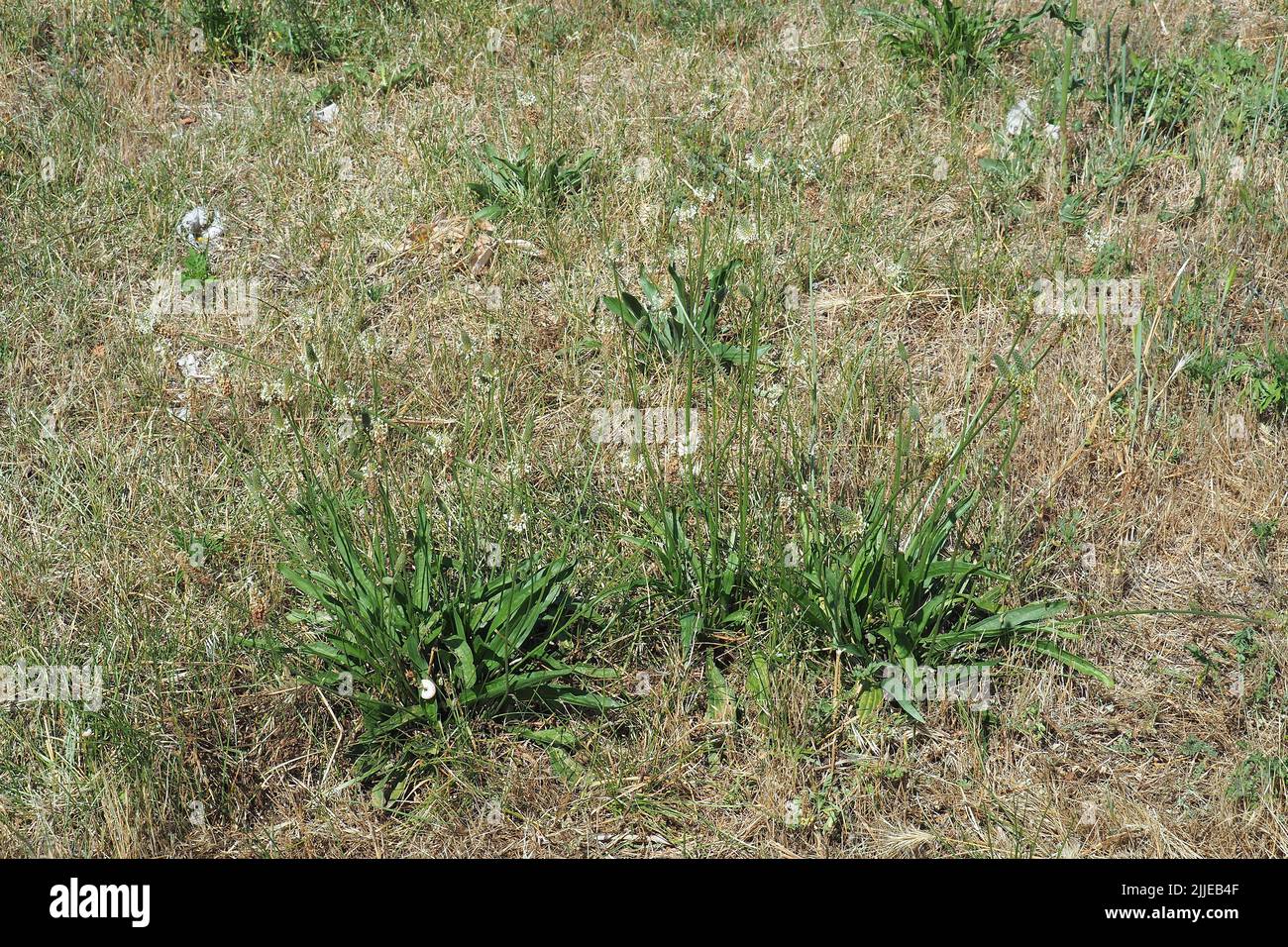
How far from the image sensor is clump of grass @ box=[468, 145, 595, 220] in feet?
15.1

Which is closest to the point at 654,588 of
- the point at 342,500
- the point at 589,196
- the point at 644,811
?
the point at 644,811

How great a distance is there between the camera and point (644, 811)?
291 centimetres

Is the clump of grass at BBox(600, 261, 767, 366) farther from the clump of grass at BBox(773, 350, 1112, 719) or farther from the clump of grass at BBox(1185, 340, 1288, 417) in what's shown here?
the clump of grass at BBox(1185, 340, 1288, 417)

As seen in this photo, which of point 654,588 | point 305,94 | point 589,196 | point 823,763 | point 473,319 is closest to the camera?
point 823,763

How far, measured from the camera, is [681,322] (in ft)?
13.0

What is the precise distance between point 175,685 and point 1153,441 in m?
2.97

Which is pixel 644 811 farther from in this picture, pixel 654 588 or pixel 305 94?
pixel 305 94

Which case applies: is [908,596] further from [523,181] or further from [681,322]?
[523,181]

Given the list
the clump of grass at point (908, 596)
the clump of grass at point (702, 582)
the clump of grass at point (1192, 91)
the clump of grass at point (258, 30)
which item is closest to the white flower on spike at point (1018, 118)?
the clump of grass at point (1192, 91)

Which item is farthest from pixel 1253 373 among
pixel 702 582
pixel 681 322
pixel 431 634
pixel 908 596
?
pixel 431 634

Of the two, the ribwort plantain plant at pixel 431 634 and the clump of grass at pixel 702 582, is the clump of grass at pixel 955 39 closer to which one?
the clump of grass at pixel 702 582

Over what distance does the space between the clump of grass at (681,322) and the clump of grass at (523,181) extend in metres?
0.81

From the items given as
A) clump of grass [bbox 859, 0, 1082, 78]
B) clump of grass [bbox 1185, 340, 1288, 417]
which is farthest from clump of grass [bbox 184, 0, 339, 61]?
clump of grass [bbox 1185, 340, 1288, 417]

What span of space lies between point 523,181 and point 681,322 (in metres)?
1.11
